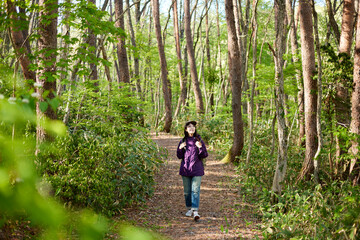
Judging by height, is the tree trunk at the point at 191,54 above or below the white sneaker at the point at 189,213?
above

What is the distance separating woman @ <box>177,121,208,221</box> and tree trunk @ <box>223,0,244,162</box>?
430 cm

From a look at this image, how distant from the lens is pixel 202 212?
6.31m

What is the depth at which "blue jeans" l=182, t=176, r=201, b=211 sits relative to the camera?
5.74m

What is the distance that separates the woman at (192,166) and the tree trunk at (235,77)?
4298 mm

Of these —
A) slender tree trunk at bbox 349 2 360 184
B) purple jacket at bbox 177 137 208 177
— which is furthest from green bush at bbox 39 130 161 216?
slender tree trunk at bbox 349 2 360 184

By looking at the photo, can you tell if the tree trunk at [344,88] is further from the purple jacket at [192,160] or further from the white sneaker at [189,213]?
the white sneaker at [189,213]

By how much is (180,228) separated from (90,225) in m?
4.88

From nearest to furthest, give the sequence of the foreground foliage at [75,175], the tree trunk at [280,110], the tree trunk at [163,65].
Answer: the foreground foliage at [75,175] < the tree trunk at [280,110] < the tree trunk at [163,65]

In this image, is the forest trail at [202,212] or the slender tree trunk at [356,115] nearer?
the forest trail at [202,212]

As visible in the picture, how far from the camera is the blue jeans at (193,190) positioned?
5.74 m

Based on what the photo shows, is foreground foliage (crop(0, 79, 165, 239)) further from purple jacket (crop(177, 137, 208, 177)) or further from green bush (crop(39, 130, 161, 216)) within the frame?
purple jacket (crop(177, 137, 208, 177))

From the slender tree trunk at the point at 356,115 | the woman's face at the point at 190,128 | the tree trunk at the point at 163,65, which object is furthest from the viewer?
the tree trunk at the point at 163,65

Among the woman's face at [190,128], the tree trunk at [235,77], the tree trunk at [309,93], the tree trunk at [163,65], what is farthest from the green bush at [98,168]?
the tree trunk at [163,65]

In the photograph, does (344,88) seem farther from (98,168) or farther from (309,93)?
(98,168)
